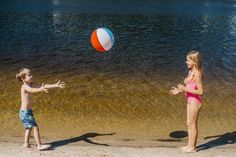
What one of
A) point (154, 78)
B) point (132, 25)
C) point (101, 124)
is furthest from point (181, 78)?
point (132, 25)

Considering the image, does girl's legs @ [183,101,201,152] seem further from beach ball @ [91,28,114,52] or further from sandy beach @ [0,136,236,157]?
beach ball @ [91,28,114,52]

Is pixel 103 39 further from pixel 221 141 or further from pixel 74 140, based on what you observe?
pixel 221 141

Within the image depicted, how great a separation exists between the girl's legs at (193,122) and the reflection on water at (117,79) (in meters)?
2.09

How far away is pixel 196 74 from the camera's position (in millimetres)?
8797

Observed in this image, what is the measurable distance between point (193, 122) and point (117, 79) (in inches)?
358

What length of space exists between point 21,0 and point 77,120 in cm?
6716

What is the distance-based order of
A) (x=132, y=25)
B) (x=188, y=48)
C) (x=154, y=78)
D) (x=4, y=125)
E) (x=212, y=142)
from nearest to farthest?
(x=212, y=142), (x=4, y=125), (x=154, y=78), (x=188, y=48), (x=132, y=25)

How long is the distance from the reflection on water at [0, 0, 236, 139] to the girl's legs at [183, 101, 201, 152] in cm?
209

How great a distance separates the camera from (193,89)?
Result: 8875 mm

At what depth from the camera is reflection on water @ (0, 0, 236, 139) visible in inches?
487

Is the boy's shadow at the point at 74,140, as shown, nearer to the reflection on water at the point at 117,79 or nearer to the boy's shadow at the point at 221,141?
the reflection on water at the point at 117,79

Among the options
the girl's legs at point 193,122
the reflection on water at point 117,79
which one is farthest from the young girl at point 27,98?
the girl's legs at point 193,122

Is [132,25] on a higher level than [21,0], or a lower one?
lower

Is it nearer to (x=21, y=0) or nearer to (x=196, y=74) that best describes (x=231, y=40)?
(x=196, y=74)
